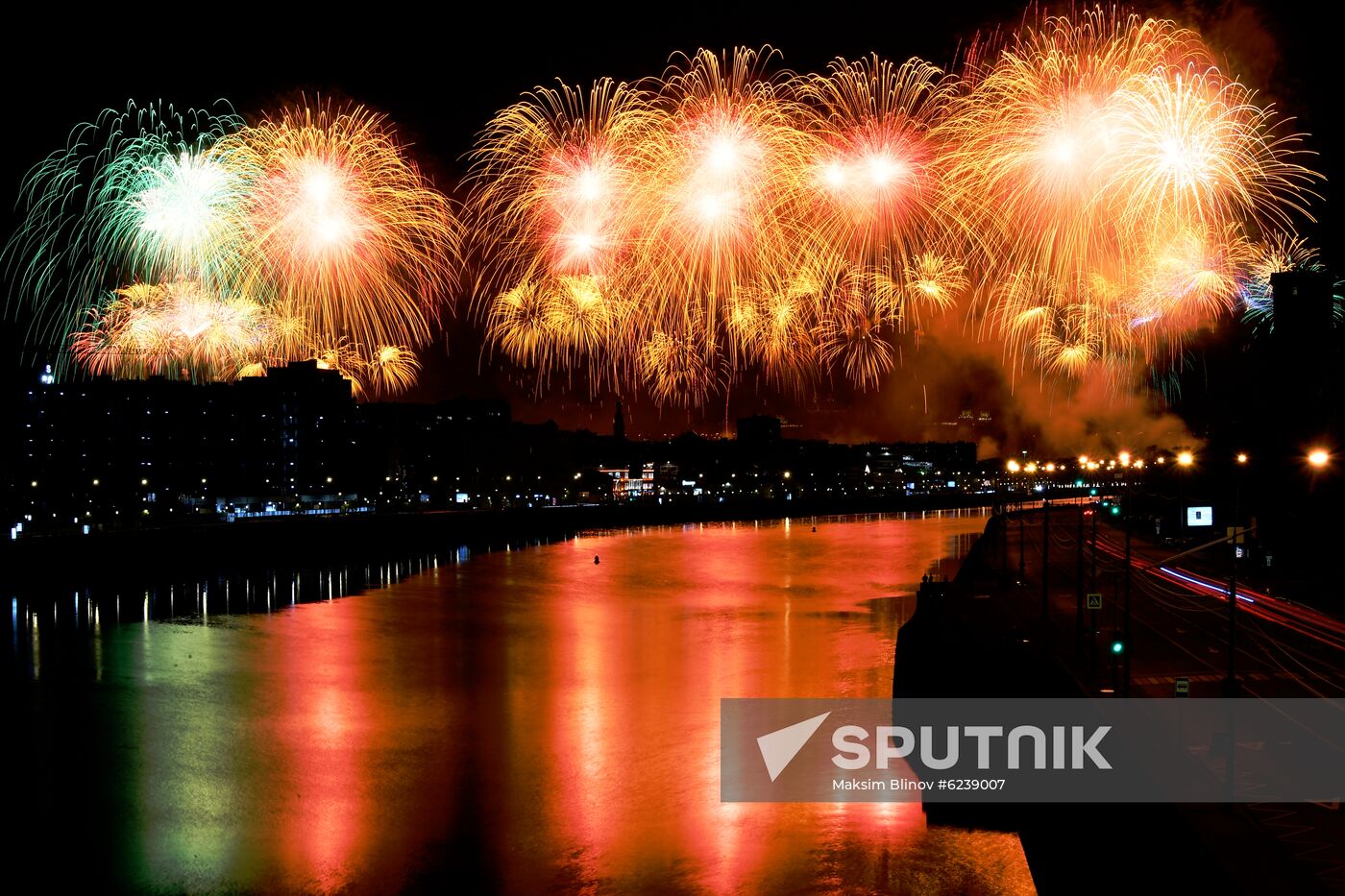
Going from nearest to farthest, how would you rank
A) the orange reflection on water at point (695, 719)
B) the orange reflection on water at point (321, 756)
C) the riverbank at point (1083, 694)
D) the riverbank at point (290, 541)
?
the riverbank at point (1083, 694) → the orange reflection on water at point (695, 719) → the orange reflection on water at point (321, 756) → the riverbank at point (290, 541)

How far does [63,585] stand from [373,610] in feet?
50.8

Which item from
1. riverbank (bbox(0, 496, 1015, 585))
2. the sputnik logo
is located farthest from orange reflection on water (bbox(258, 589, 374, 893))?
riverbank (bbox(0, 496, 1015, 585))

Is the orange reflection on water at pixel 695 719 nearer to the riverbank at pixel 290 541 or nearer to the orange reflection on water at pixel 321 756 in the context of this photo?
the orange reflection on water at pixel 321 756

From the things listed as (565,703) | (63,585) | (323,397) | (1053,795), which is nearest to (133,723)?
(565,703)

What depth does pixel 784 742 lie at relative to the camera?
2227 centimetres

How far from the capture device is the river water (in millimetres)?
15641

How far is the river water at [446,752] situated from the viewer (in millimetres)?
15641

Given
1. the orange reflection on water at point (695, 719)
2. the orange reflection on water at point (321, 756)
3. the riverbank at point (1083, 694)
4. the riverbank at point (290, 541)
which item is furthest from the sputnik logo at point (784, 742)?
the riverbank at point (290, 541)

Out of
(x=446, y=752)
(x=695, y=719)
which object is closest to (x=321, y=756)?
(x=446, y=752)

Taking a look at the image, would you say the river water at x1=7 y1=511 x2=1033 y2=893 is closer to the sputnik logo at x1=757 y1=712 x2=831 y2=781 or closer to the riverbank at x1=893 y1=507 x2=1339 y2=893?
the sputnik logo at x1=757 y1=712 x2=831 y2=781

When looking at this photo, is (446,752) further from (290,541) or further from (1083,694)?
(290,541)

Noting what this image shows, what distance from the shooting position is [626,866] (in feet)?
51.6

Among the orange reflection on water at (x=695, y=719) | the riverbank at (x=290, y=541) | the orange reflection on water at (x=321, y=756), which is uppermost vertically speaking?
the riverbank at (x=290, y=541)

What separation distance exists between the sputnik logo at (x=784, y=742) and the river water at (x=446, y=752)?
104 cm
